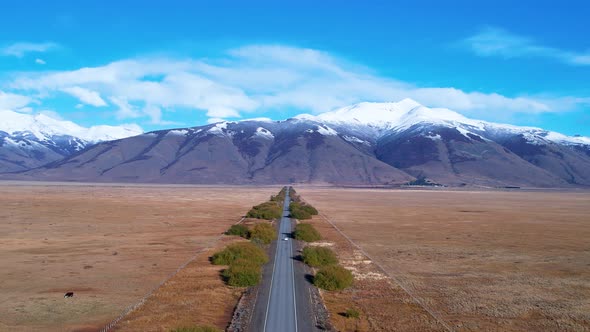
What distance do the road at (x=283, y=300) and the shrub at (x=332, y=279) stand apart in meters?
1.05

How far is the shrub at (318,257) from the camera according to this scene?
48594mm

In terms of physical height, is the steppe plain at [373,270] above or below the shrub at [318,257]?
below

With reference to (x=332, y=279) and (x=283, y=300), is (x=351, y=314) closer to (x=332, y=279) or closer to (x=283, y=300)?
(x=283, y=300)

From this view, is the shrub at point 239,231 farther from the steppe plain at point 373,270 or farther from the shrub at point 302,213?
the shrub at point 302,213

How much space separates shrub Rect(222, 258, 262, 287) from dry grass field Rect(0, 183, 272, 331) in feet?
8.22

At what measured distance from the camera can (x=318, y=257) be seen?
161 ft

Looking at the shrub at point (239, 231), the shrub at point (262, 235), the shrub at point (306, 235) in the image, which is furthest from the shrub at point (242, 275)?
the shrub at point (239, 231)

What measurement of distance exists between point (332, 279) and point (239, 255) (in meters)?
12.0

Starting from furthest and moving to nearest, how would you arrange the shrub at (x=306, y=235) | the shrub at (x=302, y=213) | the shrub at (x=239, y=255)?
1. the shrub at (x=302, y=213)
2. the shrub at (x=306, y=235)
3. the shrub at (x=239, y=255)

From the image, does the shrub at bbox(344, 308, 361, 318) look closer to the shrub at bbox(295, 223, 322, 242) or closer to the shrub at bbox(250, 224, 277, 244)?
the shrub at bbox(250, 224, 277, 244)

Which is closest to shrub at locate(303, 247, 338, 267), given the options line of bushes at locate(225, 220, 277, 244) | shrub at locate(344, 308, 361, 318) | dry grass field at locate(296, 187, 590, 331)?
dry grass field at locate(296, 187, 590, 331)

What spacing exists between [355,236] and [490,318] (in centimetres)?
4209

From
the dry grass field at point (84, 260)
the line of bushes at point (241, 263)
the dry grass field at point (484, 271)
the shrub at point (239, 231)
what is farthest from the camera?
the shrub at point (239, 231)

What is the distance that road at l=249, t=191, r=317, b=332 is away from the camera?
29.5 m
